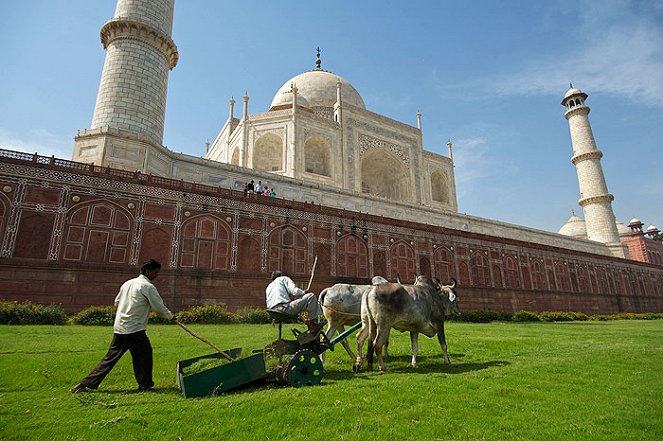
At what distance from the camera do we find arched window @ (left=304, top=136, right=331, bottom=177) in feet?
114

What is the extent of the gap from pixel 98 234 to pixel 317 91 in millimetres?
31722

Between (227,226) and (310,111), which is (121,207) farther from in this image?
(310,111)

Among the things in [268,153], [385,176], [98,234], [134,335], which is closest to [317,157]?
[268,153]

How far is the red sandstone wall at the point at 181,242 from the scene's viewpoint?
46.4ft

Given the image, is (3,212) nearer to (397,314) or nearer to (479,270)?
(397,314)

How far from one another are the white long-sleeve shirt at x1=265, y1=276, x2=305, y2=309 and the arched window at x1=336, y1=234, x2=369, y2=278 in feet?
45.6

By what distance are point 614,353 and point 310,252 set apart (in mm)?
13478

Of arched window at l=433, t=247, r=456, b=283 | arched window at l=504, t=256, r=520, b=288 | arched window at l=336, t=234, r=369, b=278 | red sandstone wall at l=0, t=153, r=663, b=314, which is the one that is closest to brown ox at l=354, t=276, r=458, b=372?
red sandstone wall at l=0, t=153, r=663, b=314

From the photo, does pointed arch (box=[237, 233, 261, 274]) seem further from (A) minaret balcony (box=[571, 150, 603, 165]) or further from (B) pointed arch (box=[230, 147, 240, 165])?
(A) minaret balcony (box=[571, 150, 603, 165])

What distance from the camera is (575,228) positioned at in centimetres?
5428

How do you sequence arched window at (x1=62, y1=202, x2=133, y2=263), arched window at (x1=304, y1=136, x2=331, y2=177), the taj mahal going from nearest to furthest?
arched window at (x1=62, y1=202, x2=133, y2=263) → the taj mahal → arched window at (x1=304, y1=136, x2=331, y2=177)

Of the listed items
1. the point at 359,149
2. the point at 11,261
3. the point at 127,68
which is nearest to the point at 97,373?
the point at 11,261

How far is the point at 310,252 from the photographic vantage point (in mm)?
19641

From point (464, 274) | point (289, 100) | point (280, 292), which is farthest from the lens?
point (289, 100)
